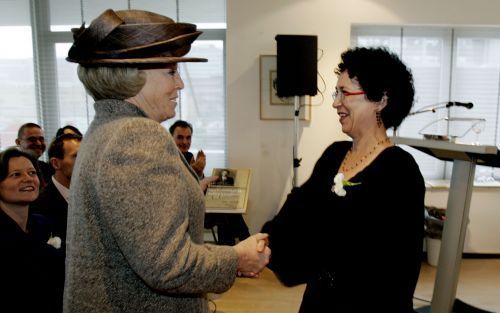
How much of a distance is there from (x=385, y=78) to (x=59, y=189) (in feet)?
6.05

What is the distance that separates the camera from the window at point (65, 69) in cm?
423

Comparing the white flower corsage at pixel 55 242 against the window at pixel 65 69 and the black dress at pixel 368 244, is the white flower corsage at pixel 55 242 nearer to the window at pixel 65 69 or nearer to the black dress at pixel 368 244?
the black dress at pixel 368 244

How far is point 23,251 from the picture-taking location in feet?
5.31

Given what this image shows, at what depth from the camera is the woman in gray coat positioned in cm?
76

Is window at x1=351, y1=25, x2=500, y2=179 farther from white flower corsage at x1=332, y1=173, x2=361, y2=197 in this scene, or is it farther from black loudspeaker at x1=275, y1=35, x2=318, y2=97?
white flower corsage at x1=332, y1=173, x2=361, y2=197

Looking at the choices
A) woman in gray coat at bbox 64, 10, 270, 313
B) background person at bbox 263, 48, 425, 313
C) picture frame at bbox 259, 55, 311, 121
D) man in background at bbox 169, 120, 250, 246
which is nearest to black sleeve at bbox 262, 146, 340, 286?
background person at bbox 263, 48, 425, 313

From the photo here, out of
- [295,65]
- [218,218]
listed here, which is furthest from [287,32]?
[218,218]

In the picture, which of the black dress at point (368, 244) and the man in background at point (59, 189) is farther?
the man in background at point (59, 189)

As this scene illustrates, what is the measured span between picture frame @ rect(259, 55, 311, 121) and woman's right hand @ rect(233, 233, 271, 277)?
2960mm

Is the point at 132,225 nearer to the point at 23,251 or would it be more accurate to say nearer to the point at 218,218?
the point at 23,251

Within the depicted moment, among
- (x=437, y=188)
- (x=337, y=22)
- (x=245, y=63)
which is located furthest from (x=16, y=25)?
(x=437, y=188)

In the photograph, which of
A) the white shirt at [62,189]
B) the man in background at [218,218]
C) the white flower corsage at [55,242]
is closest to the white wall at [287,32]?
the man in background at [218,218]

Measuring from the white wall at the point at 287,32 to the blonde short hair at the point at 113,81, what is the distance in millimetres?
3156

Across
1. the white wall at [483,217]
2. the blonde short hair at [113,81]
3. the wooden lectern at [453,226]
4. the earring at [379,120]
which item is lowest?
the white wall at [483,217]
